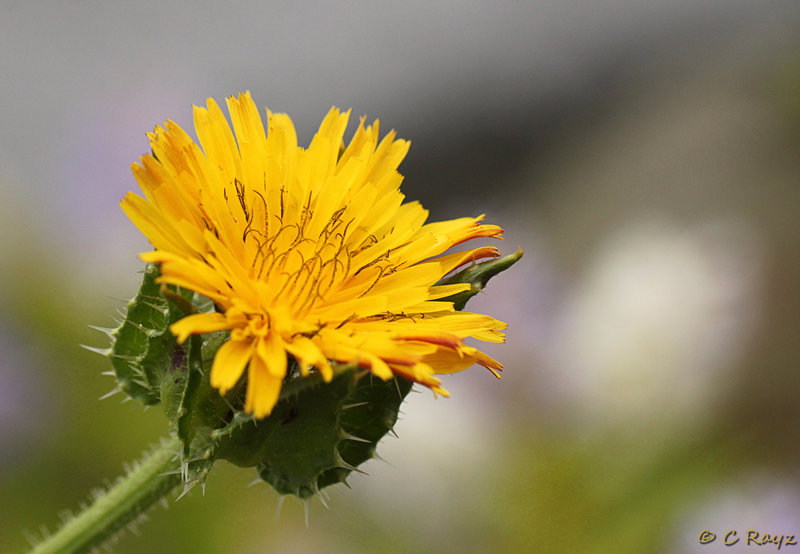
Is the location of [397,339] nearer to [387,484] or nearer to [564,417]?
[387,484]

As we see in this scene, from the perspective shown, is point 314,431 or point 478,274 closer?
point 314,431

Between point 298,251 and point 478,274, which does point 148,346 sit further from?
point 478,274

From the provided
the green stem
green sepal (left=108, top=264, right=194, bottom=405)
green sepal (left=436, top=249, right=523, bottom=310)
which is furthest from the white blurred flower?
green sepal (left=108, top=264, right=194, bottom=405)

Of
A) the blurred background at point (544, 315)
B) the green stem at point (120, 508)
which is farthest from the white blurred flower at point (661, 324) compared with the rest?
the green stem at point (120, 508)

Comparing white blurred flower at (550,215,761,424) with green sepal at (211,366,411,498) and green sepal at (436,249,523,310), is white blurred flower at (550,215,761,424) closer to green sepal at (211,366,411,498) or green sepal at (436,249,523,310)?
green sepal at (436,249,523,310)

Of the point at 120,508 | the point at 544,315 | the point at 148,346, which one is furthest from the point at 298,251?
the point at 544,315

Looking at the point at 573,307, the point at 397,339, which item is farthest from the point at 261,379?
the point at 573,307

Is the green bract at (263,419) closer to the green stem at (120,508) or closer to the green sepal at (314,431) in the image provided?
the green sepal at (314,431)
